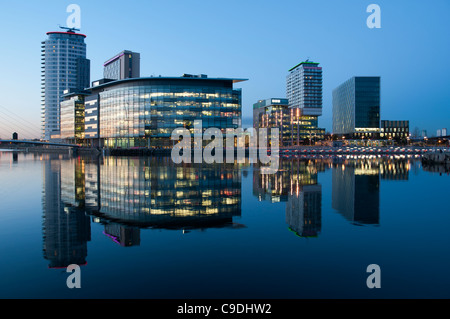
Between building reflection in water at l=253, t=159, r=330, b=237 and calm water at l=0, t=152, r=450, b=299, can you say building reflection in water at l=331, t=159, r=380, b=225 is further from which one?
building reflection in water at l=253, t=159, r=330, b=237

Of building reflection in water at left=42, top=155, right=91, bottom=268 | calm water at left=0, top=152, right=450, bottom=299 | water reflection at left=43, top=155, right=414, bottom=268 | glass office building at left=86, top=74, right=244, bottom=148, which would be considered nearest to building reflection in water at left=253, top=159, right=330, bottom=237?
water reflection at left=43, top=155, right=414, bottom=268

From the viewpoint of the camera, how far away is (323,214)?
61.4ft

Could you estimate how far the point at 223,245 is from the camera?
12562 mm

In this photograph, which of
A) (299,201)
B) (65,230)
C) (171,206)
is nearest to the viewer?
(65,230)

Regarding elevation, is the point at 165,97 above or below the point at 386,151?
above

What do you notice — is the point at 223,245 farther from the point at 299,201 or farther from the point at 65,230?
the point at 299,201

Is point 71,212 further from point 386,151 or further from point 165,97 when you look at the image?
point 386,151

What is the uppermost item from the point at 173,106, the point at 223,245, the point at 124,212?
the point at 173,106

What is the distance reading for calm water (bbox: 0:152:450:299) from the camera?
8.67 meters

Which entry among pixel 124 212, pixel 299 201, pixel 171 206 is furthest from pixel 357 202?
pixel 124 212

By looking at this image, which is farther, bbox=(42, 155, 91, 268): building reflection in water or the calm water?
bbox=(42, 155, 91, 268): building reflection in water

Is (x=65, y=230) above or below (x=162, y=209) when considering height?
below

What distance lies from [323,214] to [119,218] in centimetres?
1056
